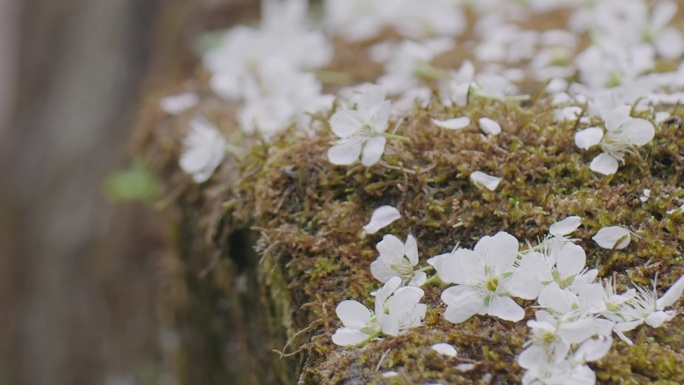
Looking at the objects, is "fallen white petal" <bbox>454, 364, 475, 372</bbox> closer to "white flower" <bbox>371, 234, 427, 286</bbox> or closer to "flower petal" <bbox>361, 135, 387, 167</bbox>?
"white flower" <bbox>371, 234, 427, 286</bbox>

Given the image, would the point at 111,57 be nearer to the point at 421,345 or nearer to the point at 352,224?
the point at 352,224

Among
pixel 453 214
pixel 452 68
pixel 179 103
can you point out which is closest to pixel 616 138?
pixel 453 214

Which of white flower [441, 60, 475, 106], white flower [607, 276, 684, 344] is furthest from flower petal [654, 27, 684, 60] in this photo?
white flower [607, 276, 684, 344]

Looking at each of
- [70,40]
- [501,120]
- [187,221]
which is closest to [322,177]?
[501,120]

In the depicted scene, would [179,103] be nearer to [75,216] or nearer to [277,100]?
→ [277,100]

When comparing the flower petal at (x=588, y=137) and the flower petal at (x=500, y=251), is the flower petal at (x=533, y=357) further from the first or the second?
the flower petal at (x=588, y=137)

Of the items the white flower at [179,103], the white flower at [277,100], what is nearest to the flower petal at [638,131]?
the white flower at [277,100]

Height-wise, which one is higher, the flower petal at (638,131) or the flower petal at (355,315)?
the flower petal at (638,131)
